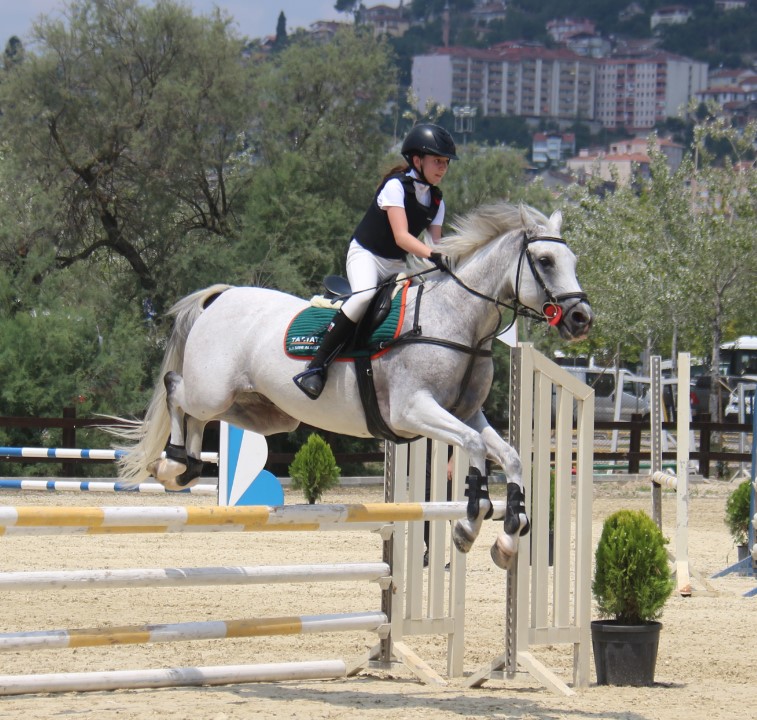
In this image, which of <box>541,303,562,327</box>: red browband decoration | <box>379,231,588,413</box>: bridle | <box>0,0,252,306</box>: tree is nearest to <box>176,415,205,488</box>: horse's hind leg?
<box>379,231,588,413</box>: bridle

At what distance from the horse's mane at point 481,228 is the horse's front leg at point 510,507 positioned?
2.82ft

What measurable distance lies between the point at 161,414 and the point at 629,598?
2.49 meters

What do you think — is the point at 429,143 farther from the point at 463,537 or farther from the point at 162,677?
the point at 162,677

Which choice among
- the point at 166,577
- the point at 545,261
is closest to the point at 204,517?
the point at 166,577

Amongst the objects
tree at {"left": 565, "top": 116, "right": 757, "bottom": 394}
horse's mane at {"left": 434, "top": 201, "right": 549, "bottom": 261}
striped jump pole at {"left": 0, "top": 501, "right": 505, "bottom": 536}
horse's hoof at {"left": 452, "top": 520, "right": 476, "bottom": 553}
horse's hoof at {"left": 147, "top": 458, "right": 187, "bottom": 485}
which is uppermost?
tree at {"left": 565, "top": 116, "right": 757, "bottom": 394}

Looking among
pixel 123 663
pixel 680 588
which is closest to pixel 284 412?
pixel 123 663

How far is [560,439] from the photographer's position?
593 cm

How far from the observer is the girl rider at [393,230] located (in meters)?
5.16

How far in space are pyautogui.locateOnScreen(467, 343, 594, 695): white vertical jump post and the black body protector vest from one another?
853mm

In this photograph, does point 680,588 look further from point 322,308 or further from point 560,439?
point 322,308

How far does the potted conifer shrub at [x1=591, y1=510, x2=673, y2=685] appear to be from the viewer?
5.88 m

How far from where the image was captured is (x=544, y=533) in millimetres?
5930

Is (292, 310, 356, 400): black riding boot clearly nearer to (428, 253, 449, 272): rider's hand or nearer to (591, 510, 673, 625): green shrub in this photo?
(428, 253, 449, 272): rider's hand

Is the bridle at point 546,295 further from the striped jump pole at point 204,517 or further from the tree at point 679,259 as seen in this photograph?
the tree at point 679,259
